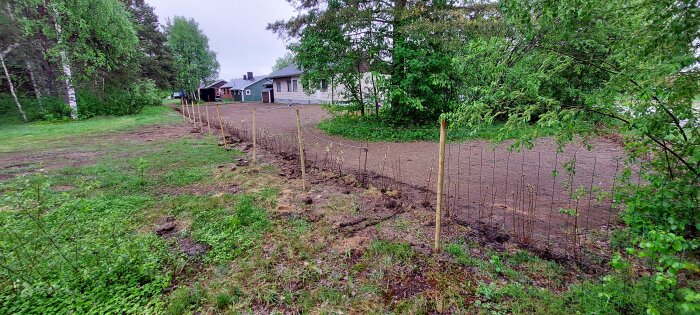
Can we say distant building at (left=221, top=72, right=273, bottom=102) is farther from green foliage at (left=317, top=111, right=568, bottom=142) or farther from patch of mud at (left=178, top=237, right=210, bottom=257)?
patch of mud at (left=178, top=237, right=210, bottom=257)

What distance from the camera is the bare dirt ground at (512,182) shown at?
3404 millimetres

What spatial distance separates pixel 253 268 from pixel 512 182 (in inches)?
180

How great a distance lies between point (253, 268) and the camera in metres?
2.79

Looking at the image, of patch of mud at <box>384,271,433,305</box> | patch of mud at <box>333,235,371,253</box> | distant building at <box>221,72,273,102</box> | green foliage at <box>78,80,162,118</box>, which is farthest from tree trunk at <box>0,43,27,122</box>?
patch of mud at <box>384,271,433,305</box>

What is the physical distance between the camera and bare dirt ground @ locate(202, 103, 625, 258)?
3404 mm

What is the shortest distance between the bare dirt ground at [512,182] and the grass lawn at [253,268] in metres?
0.73

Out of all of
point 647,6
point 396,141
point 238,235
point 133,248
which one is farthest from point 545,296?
point 396,141

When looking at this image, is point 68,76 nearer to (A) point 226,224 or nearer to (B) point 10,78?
(B) point 10,78

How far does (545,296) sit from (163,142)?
10.3m

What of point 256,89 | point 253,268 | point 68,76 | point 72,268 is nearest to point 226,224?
point 253,268

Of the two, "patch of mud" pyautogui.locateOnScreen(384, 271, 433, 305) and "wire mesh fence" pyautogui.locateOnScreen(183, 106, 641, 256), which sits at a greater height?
"wire mesh fence" pyautogui.locateOnScreen(183, 106, 641, 256)

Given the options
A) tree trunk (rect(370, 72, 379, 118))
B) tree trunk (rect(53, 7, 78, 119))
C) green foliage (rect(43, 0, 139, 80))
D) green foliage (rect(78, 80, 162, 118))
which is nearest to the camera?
tree trunk (rect(370, 72, 379, 118))

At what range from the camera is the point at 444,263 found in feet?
8.99

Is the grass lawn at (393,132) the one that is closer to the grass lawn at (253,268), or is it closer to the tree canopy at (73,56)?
the grass lawn at (253,268)
